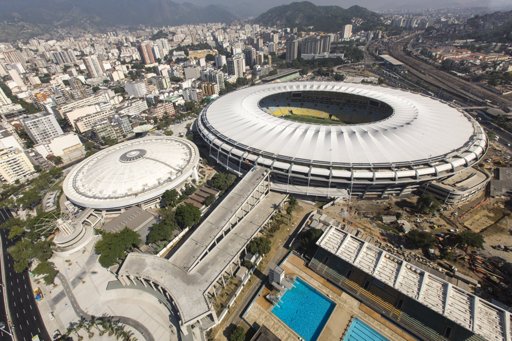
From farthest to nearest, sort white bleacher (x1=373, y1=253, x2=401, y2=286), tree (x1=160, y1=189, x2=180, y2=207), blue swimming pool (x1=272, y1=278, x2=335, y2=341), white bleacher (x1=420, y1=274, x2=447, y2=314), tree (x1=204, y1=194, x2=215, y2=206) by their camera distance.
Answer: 1. tree (x1=160, y1=189, x2=180, y2=207)
2. tree (x1=204, y1=194, x2=215, y2=206)
3. white bleacher (x1=373, y1=253, x2=401, y2=286)
4. blue swimming pool (x1=272, y1=278, x2=335, y2=341)
5. white bleacher (x1=420, y1=274, x2=447, y2=314)

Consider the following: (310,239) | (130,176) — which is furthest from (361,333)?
(130,176)

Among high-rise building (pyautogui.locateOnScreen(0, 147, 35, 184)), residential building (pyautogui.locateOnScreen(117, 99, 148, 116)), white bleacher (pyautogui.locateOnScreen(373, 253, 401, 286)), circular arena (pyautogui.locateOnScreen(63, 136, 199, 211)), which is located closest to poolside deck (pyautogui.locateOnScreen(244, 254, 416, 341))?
white bleacher (pyautogui.locateOnScreen(373, 253, 401, 286))

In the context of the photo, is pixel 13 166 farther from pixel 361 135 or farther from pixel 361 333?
pixel 361 135

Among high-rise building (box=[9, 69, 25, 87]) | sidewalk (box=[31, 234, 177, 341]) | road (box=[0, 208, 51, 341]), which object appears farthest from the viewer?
high-rise building (box=[9, 69, 25, 87])

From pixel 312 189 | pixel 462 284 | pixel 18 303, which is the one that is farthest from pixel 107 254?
pixel 462 284

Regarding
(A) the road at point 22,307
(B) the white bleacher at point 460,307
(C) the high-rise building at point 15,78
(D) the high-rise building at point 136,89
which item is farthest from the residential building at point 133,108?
(B) the white bleacher at point 460,307

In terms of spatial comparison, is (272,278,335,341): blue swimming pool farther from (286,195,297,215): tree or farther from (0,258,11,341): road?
(0,258,11,341): road

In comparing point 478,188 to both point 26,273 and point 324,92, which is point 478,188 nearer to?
point 324,92
